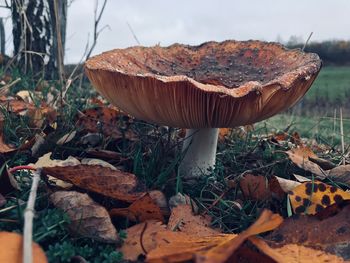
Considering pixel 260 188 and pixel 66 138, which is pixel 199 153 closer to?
pixel 260 188

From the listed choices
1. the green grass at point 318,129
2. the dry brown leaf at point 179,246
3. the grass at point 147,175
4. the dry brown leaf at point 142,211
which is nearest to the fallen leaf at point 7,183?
the grass at point 147,175

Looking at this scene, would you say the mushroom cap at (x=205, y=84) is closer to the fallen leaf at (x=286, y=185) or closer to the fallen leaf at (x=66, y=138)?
the fallen leaf at (x=286, y=185)

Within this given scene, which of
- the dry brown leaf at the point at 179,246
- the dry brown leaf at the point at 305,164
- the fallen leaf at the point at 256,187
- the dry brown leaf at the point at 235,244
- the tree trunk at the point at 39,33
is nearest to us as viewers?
the dry brown leaf at the point at 235,244

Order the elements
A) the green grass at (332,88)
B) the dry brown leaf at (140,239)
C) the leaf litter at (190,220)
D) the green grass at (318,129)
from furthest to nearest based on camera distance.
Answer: the green grass at (332,88)
the green grass at (318,129)
the dry brown leaf at (140,239)
the leaf litter at (190,220)

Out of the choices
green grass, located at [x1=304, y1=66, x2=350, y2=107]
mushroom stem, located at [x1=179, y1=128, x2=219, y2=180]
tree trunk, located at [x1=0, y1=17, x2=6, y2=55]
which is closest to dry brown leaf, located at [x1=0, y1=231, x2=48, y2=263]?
mushroom stem, located at [x1=179, y1=128, x2=219, y2=180]

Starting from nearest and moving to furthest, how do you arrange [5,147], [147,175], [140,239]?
1. [140,239]
2. [147,175]
3. [5,147]

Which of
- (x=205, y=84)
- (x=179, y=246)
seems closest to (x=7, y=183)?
(x=179, y=246)
